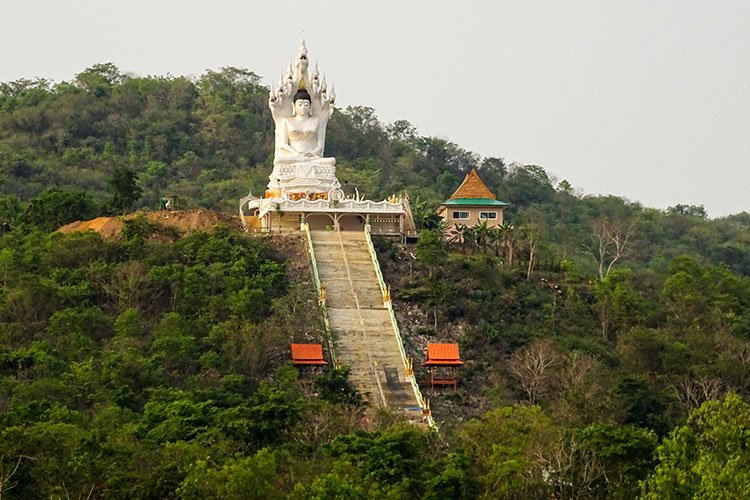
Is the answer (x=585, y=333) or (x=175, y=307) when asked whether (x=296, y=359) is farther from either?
(x=585, y=333)

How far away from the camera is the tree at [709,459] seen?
29.1 m

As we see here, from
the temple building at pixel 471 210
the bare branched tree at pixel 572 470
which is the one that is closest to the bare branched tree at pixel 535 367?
the bare branched tree at pixel 572 470

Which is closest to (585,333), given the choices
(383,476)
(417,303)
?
(417,303)

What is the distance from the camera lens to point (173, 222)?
167ft

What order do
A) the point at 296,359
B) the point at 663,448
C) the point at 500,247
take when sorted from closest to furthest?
the point at 663,448
the point at 296,359
the point at 500,247

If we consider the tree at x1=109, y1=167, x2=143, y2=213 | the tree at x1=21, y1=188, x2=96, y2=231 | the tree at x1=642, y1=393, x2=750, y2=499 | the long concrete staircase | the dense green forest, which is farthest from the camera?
the tree at x1=109, y1=167, x2=143, y2=213

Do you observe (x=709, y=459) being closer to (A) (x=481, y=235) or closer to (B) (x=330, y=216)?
(A) (x=481, y=235)

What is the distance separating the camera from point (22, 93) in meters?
82.8

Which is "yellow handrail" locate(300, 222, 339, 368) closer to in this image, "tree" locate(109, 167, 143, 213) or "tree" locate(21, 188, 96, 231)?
"tree" locate(109, 167, 143, 213)

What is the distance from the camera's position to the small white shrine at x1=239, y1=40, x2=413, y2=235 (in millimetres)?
52000

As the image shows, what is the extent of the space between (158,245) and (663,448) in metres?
20.1

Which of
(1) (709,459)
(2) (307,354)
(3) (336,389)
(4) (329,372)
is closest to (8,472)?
(3) (336,389)

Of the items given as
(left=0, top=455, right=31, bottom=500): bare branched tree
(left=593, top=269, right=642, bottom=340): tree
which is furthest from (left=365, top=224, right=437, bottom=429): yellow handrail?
(left=0, top=455, right=31, bottom=500): bare branched tree

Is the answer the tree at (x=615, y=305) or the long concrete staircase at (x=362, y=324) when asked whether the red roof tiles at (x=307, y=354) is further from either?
the tree at (x=615, y=305)
